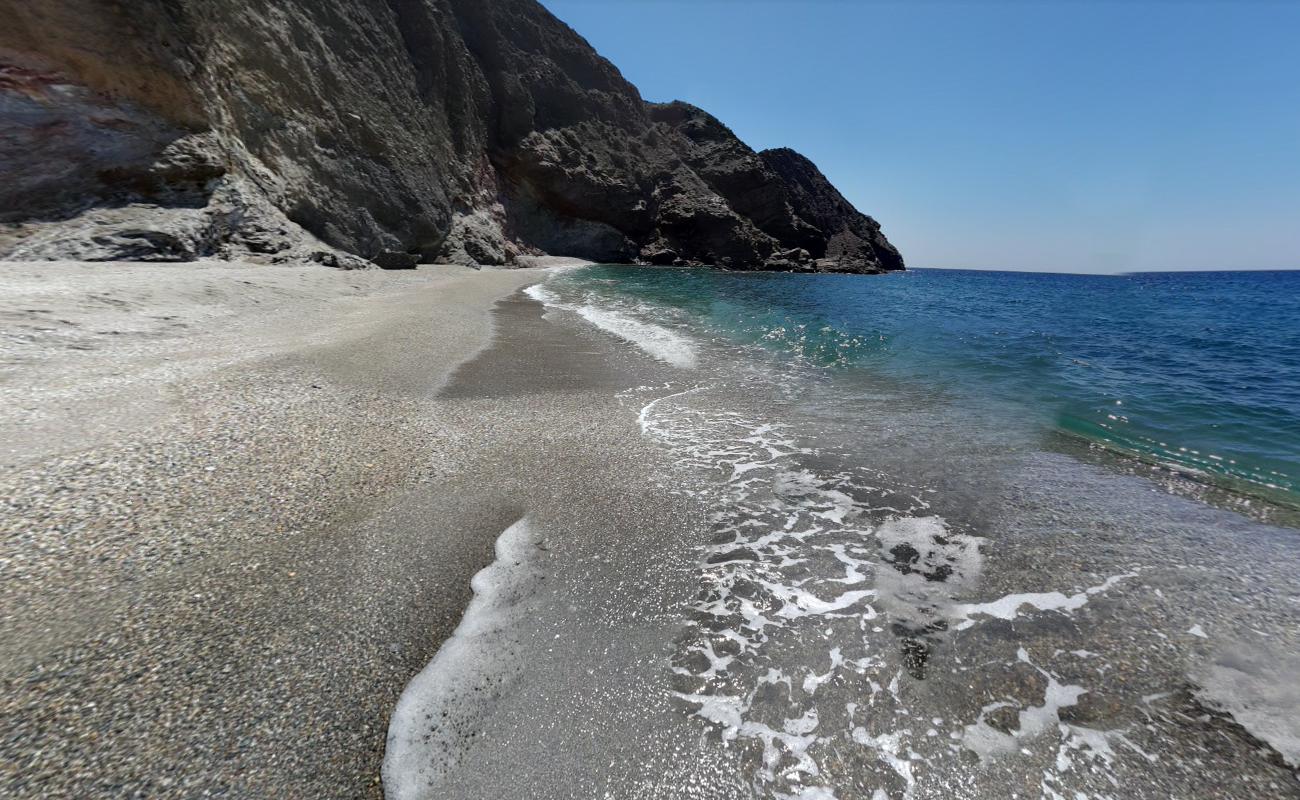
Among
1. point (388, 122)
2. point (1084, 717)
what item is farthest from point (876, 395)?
point (388, 122)

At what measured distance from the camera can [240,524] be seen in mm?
3572

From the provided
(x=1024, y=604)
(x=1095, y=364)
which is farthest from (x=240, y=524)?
(x=1095, y=364)

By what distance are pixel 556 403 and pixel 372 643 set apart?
4.60 meters

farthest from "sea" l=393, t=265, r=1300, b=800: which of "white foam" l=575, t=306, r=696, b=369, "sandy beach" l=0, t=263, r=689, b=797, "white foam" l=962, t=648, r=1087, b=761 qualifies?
"white foam" l=575, t=306, r=696, b=369

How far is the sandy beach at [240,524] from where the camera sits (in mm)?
2193

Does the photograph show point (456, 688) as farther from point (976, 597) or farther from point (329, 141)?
point (329, 141)

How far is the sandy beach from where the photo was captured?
86.4 inches

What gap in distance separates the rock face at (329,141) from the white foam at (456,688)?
15840 mm

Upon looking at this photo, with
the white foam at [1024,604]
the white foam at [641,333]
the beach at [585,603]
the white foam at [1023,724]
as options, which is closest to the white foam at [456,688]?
the beach at [585,603]

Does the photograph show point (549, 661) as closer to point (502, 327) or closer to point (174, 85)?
→ point (502, 327)

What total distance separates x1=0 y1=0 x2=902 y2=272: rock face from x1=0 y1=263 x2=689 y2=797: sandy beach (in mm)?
6950

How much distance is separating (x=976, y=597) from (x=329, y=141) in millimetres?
28321

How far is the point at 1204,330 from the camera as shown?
62.4 feet

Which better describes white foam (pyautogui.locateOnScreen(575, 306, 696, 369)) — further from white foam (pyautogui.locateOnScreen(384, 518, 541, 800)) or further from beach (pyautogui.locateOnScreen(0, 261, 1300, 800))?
white foam (pyautogui.locateOnScreen(384, 518, 541, 800))
